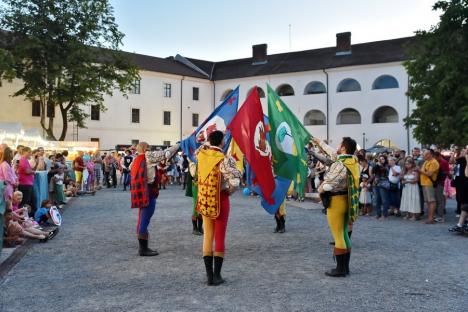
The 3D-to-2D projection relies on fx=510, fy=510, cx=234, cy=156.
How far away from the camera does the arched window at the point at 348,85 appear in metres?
47.4

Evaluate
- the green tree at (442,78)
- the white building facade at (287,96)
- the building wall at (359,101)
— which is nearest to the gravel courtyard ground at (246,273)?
the green tree at (442,78)

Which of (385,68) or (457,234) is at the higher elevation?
(385,68)

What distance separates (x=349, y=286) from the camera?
6453 mm

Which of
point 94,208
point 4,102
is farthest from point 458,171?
point 4,102

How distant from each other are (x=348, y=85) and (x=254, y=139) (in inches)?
1646

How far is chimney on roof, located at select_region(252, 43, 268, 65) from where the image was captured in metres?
55.8

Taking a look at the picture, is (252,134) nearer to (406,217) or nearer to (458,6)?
(406,217)

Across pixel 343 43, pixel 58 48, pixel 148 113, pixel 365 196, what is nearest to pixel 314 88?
pixel 343 43

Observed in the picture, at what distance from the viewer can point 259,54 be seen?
5609 centimetres

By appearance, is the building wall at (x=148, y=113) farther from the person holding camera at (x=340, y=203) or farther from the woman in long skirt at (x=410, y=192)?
the person holding camera at (x=340, y=203)

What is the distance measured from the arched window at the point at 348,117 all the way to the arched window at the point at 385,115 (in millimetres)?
1758

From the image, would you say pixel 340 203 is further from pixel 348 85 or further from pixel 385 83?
pixel 348 85

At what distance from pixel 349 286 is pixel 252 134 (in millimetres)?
2815

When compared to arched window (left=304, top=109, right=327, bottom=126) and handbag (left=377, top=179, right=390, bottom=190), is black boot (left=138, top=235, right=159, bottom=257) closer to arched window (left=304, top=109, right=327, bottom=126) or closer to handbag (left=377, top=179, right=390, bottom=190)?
handbag (left=377, top=179, right=390, bottom=190)
